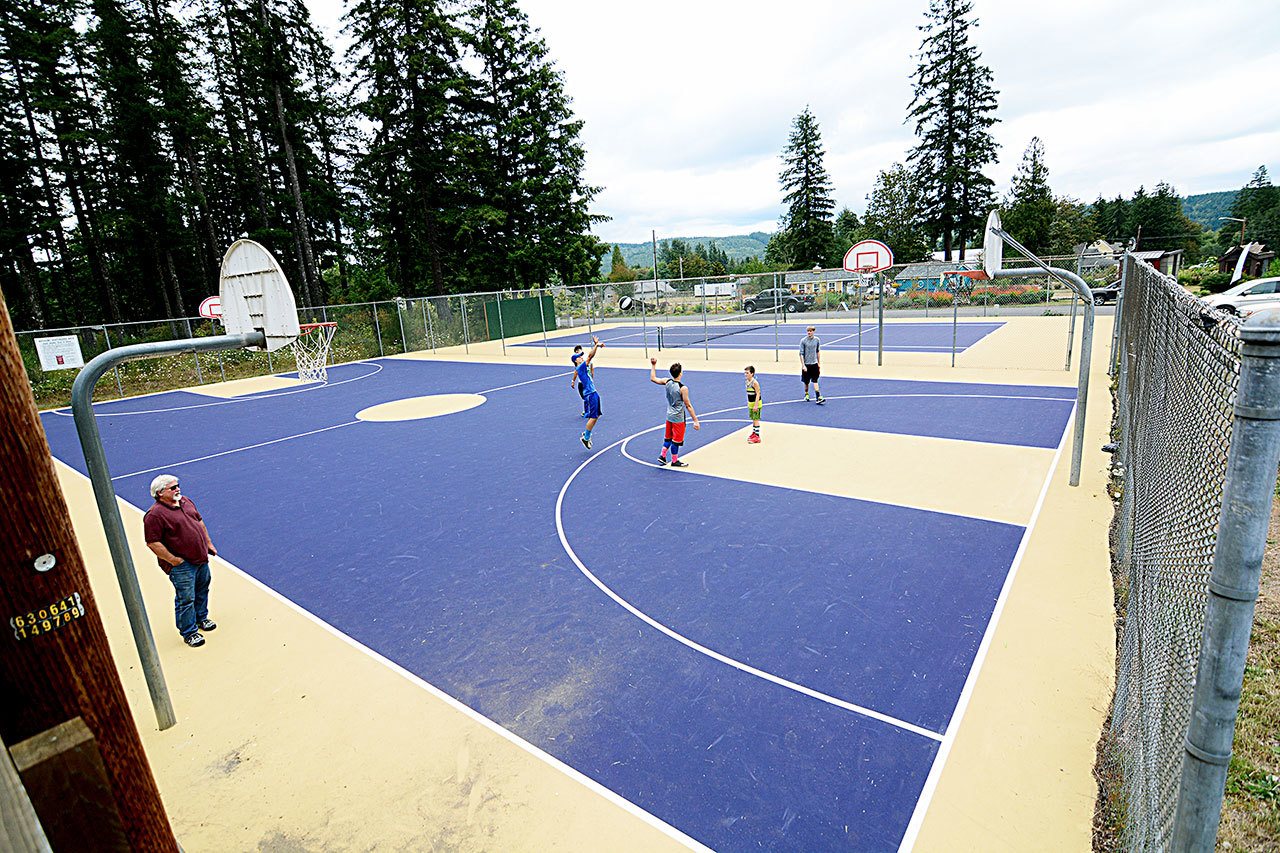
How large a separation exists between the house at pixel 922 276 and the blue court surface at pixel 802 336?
352 inches

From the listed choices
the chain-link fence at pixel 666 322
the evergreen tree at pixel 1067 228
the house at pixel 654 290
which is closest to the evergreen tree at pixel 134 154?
the chain-link fence at pixel 666 322

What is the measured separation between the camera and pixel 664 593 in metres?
7.17

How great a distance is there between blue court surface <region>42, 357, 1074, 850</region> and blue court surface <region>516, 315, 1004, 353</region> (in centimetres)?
1126

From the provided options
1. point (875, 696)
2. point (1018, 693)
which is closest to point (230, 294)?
point (875, 696)

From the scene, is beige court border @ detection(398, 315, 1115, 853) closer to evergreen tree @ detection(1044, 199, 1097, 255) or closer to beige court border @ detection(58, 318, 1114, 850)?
beige court border @ detection(58, 318, 1114, 850)

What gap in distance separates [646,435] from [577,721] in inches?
359

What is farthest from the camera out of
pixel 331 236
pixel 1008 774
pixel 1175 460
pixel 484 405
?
pixel 331 236

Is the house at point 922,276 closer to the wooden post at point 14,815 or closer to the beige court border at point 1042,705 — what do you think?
the beige court border at point 1042,705

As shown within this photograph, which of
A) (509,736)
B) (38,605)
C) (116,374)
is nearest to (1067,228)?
(509,736)


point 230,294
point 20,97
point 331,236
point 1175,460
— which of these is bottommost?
point 1175,460

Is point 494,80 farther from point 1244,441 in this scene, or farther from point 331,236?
point 1244,441

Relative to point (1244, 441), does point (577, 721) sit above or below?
below

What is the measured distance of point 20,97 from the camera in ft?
111

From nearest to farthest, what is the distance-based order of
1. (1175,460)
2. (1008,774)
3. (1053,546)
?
(1175,460), (1008,774), (1053,546)
